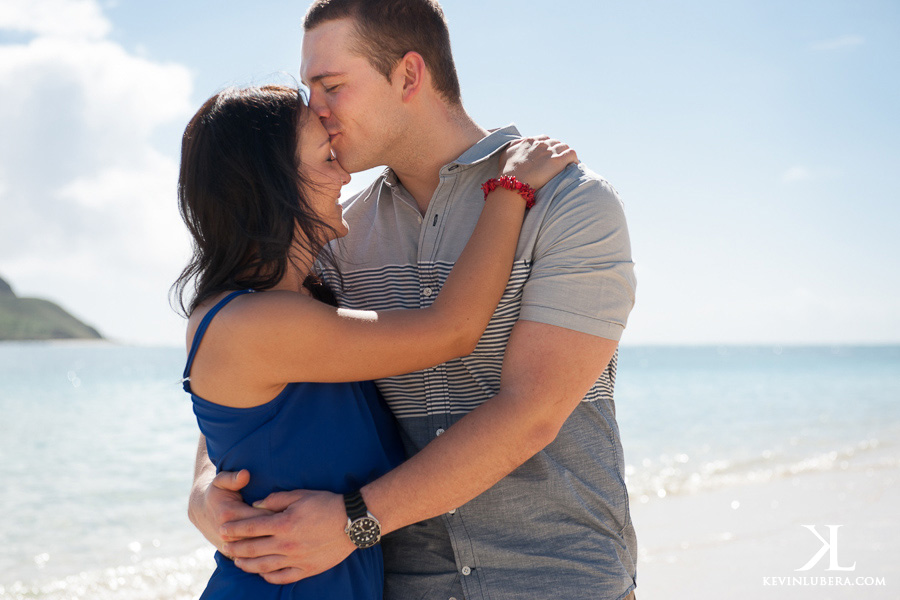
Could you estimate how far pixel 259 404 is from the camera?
1.92 meters

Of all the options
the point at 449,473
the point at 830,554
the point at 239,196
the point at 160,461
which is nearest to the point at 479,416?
the point at 449,473

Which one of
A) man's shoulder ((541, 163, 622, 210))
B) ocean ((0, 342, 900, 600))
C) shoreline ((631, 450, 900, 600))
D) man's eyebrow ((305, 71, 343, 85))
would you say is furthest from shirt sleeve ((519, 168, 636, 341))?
ocean ((0, 342, 900, 600))

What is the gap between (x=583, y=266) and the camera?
197 centimetres

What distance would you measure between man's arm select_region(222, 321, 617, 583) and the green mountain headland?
465 feet

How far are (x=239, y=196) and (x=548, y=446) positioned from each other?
1131mm

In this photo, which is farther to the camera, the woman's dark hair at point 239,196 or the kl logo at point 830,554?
the kl logo at point 830,554

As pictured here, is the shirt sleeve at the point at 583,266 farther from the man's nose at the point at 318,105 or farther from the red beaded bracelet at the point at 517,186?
the man's nose at the point at 318,105

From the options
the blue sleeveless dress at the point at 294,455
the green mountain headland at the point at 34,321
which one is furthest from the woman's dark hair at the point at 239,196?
the green mountain headland at the point at 34,321

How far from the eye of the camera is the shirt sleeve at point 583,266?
193 centimetres

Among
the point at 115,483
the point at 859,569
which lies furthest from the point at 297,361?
the point at 115,483

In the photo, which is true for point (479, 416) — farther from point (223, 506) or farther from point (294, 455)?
point (223, 506)

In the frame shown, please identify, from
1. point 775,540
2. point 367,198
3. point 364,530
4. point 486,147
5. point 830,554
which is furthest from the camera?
point 775,540

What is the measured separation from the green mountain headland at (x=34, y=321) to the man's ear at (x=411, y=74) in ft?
463

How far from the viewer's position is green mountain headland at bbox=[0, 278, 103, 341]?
410 ft
